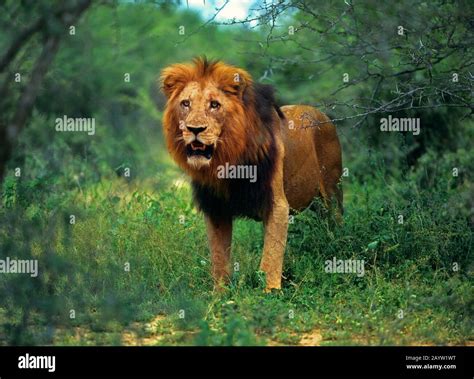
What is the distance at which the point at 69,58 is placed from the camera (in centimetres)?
1095

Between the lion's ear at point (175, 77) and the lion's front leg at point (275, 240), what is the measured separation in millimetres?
1056

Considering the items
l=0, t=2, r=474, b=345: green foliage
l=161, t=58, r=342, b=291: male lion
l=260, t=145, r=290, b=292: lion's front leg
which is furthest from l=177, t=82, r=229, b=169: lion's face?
l=260, t=145, r=290, b=292: lion's front leg

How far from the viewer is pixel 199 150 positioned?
25.2ft

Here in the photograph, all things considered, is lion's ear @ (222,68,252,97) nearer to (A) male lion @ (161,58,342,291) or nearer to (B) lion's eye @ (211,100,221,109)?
(A) male lion @ (161,58,342,291)

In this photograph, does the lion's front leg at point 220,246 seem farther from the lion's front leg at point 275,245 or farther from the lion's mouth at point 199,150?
the lion's mouth at point 199,150

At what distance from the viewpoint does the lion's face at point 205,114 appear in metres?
7.64

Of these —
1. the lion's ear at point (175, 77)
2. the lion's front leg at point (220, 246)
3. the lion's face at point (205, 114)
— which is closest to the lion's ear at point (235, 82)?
the lion's face at point (205, 114)

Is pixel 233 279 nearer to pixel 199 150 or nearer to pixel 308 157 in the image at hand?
pixel 199 150

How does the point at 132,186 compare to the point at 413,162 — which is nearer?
Answer: the point at 132,186

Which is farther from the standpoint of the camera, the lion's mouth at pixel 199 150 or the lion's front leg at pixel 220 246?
the lion's front leg at pixel 220 246

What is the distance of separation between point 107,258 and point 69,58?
11.2ft
